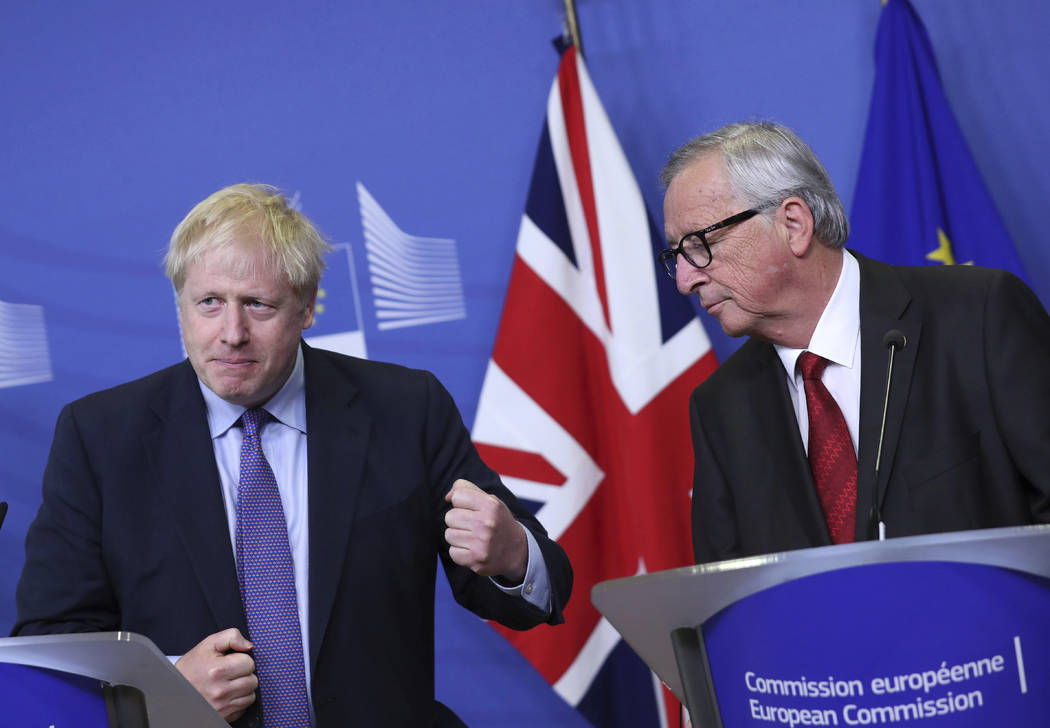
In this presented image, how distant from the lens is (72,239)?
3270 millimetres

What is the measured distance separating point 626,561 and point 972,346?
1349mm

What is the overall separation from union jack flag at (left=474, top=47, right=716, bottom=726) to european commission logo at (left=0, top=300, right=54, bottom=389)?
132 cm

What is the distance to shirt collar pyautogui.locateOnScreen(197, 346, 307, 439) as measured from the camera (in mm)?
1952

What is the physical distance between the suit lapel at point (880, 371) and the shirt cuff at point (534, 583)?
0.53m

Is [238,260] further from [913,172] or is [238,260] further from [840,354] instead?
[913,172]

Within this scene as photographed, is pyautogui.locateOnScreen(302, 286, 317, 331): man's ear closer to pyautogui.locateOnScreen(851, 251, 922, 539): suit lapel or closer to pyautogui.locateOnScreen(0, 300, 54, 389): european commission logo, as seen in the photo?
pyautogui.locateOnScreen(851, 251, 922, 539): suit lapel

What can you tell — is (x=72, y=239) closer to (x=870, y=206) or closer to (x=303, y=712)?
(x=303, y=712)

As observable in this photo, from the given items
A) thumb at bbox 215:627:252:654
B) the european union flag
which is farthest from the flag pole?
thumb at bbox 215:627:252:654

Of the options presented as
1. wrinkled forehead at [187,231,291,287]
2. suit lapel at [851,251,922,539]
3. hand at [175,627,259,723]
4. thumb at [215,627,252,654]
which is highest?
wrinkled forehead at [187,231,291,287]

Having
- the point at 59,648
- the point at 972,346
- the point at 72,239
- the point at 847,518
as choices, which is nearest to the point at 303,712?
the point at 59,648

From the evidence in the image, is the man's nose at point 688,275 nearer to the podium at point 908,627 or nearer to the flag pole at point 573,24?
the podium at point 908,627

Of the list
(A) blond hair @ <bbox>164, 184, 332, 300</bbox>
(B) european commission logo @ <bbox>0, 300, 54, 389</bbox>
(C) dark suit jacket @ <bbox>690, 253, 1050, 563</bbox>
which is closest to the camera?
(C) dark suit jacket @ <bbox>690, 253, 1050, 563</bbox>

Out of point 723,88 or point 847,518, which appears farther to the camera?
point 723,88

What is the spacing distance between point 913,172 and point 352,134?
1.58 meters
